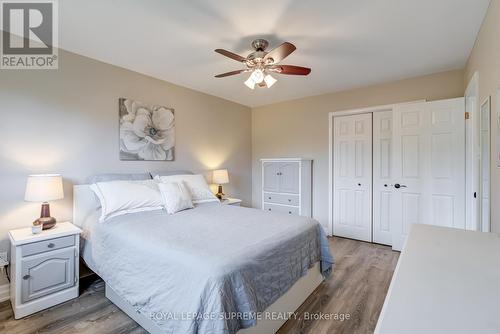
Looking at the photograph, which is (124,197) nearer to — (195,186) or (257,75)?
(195,186)

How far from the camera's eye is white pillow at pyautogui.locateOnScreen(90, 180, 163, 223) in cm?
225

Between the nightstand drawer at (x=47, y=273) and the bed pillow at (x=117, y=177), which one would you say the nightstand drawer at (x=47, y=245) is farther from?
the bed pillow at (x=117, y=177)

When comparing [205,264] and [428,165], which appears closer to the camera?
[205,264]

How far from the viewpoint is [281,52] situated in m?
1.98

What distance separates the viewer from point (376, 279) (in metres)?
2.48

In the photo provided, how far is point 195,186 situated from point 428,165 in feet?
10.1

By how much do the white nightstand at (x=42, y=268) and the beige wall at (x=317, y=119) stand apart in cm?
326

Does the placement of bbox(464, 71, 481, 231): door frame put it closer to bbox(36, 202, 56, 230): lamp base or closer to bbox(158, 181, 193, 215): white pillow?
bbox(158, 181, 193, 215): white pillow

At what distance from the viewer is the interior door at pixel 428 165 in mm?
2861

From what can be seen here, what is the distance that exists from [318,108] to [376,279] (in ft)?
8.98

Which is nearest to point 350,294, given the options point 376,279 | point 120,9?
point 376,279

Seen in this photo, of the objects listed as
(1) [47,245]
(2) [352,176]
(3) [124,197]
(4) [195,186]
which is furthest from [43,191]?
(2) [352,176]

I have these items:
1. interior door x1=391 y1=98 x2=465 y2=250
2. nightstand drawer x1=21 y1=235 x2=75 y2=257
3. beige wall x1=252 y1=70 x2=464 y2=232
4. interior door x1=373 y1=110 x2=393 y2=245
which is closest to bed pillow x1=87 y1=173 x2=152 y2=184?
nightstand drawer x1=21 y1=235 x2=75 y2=257

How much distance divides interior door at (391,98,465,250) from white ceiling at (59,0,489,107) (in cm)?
56
